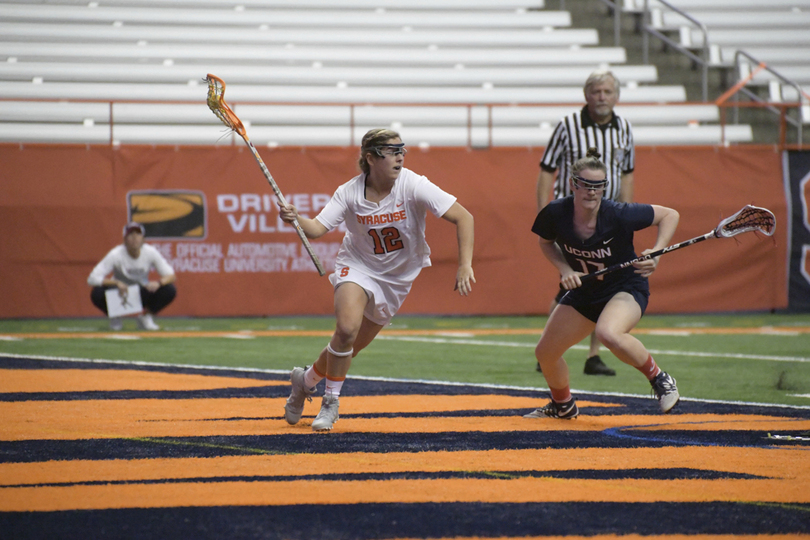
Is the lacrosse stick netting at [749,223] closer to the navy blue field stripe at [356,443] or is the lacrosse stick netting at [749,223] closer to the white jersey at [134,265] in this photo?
the navy blue field stripe at [356,443]

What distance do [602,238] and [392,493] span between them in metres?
2.50

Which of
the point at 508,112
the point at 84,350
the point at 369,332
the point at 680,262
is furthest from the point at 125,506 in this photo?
the point at 508,112

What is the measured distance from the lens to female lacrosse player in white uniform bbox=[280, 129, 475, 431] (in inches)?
220

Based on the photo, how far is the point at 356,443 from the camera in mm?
5078

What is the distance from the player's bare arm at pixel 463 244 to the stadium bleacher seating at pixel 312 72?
33.0 feet

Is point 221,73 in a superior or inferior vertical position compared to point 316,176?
superior

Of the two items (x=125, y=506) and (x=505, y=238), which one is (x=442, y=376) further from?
(x=505, y=238)

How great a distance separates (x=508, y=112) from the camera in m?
17.1

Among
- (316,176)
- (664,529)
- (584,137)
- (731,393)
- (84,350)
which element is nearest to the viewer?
(664,529)

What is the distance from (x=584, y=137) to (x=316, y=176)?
712cm

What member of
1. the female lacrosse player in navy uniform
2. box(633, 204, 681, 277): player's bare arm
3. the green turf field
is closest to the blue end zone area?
the female lacrosse player in navy uniform

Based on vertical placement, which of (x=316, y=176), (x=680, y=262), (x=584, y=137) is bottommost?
(x=680, y=262)

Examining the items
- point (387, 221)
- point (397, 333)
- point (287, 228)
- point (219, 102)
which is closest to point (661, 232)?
point (387, 221)

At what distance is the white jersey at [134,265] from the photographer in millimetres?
13016
